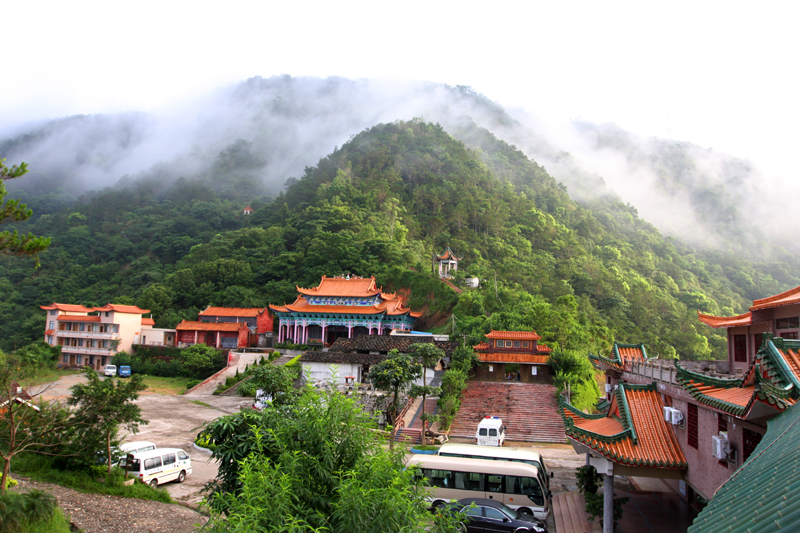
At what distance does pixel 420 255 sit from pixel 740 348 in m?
38.8

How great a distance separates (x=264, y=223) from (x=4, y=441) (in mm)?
59332

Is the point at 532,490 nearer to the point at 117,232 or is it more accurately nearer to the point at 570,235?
the point at 570,235

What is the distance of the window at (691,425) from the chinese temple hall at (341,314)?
29490 millimetres

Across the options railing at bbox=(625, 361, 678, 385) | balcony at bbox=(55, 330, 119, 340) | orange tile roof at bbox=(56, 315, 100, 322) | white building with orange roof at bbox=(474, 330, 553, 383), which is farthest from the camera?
orange tile roof at bbox=(56, 315, 100, 322)

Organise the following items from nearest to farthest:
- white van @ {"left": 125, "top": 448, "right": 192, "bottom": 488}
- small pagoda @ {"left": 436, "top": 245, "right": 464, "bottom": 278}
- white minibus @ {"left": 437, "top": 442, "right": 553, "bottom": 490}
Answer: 1. white van @ {"left": 125, "top": 448, "right": 192, "bottom": 488}
2. white minibus @ {"left": 437, "top": 442, "right": 553, "bottom": 490}
3. small pagoda @ {"left": 436, "top": 245, "right": 464, "bottom": 278}

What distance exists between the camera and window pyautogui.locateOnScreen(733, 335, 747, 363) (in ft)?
51.1

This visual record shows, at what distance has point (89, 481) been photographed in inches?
481

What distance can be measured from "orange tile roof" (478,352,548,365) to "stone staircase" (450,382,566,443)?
1.26m

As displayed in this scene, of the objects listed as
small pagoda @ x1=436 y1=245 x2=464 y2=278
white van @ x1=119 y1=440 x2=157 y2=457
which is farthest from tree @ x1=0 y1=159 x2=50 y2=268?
small pagoda @ x1=436 y1=245 x2=464 y2=278

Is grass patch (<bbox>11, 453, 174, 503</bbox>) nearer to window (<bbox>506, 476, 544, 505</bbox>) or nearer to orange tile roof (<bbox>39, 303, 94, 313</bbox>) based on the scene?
window (<bbox>506, 476, 544, 505</bbox>)

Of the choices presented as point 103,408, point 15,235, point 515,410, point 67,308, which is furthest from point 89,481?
point 67,308

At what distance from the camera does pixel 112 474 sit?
41.0 ft

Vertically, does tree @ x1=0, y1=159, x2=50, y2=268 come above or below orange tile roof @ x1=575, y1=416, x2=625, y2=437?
above

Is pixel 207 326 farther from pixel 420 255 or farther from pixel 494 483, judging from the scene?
pixel 494 483
